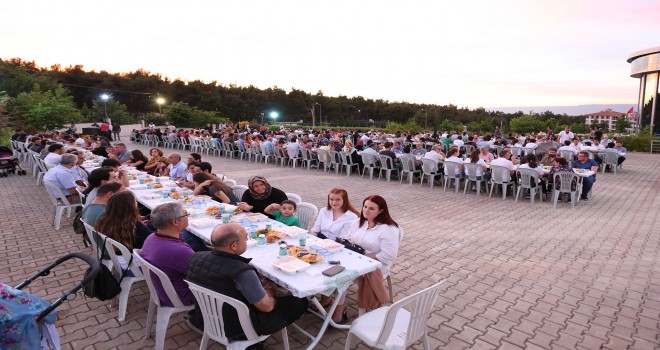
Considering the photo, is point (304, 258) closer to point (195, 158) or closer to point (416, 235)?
point (416, 235)

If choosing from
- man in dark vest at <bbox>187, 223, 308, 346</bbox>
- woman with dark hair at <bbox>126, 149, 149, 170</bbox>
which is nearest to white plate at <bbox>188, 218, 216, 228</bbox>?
man in dark vest at <bbox>187, 223, 308, 346</bbox>

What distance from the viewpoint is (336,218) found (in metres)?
4.06

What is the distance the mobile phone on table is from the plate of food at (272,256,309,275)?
0.19 m

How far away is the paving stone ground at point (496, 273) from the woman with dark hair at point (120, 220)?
81 centimetres

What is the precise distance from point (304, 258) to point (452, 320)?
159 cm

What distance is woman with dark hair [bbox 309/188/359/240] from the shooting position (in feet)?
13.0

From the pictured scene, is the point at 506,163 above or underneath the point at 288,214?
above

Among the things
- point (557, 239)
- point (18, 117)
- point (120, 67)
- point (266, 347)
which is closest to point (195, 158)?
point (266, 347)

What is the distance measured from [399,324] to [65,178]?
20.8ft

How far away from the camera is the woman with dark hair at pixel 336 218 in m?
3.97

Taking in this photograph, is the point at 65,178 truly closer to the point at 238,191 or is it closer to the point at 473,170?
the point at 238,191

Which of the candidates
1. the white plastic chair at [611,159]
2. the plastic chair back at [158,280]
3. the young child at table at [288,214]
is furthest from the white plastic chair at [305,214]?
the white plastic chair at [611,159]

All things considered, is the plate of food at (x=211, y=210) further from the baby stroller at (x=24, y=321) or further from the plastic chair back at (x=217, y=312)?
the baby stroller at (x=24, y=321)

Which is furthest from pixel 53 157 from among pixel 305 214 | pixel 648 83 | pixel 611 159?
pixel 648 83
